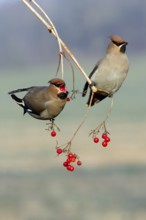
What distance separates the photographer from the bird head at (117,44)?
3270 mm

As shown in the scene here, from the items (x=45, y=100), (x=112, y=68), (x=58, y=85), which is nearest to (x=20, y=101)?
(x=45, y=100)

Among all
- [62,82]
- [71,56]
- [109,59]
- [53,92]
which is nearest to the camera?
[71,56]

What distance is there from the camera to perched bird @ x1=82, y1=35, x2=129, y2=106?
3.30m

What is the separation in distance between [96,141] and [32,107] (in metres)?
0.46

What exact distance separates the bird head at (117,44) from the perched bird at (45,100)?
2.04 ft

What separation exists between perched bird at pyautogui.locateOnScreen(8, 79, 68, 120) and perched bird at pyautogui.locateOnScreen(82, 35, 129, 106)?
1.13 feet

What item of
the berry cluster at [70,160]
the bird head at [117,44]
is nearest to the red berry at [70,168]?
the berry cluster at [70,160]

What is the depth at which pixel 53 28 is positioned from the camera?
2.35 m

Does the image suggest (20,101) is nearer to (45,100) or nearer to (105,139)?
(45,100)

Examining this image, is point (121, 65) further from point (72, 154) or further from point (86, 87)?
point (72, 154)

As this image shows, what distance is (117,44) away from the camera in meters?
3.34

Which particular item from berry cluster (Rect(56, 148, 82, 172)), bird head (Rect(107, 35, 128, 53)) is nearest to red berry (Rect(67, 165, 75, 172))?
berry cluster (Rect(56, 148, 82, 172))

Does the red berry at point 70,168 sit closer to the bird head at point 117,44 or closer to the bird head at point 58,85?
the bird head at point 58,85

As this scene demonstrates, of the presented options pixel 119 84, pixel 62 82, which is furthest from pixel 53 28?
pixel 119 84
